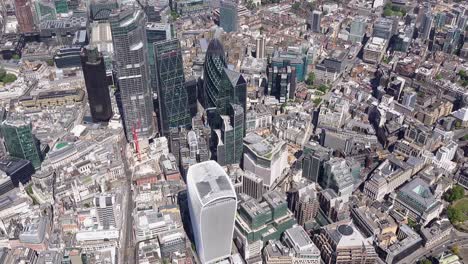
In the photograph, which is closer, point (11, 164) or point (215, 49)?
point (11, 164)

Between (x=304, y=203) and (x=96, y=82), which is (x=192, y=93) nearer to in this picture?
(x=96, y=82)

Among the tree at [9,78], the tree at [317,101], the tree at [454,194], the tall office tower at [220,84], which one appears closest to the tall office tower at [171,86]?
the tall office tower at [220,84]

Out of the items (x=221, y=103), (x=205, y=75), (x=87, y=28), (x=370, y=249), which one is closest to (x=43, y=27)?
(x=87, y=28)

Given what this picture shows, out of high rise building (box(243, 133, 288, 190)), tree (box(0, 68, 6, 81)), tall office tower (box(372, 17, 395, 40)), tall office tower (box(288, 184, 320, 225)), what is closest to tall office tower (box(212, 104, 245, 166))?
high rise building (box(243, 133, 288, 190))

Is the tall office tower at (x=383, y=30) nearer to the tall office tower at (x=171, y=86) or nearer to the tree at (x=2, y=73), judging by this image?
the tall office tower at (x=171, y=86)

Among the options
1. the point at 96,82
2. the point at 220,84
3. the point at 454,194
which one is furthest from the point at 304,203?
the point at 96,82

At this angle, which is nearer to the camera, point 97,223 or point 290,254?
point 290,254

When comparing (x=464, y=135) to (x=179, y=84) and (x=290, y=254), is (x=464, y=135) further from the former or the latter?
(x=179, y=84)
